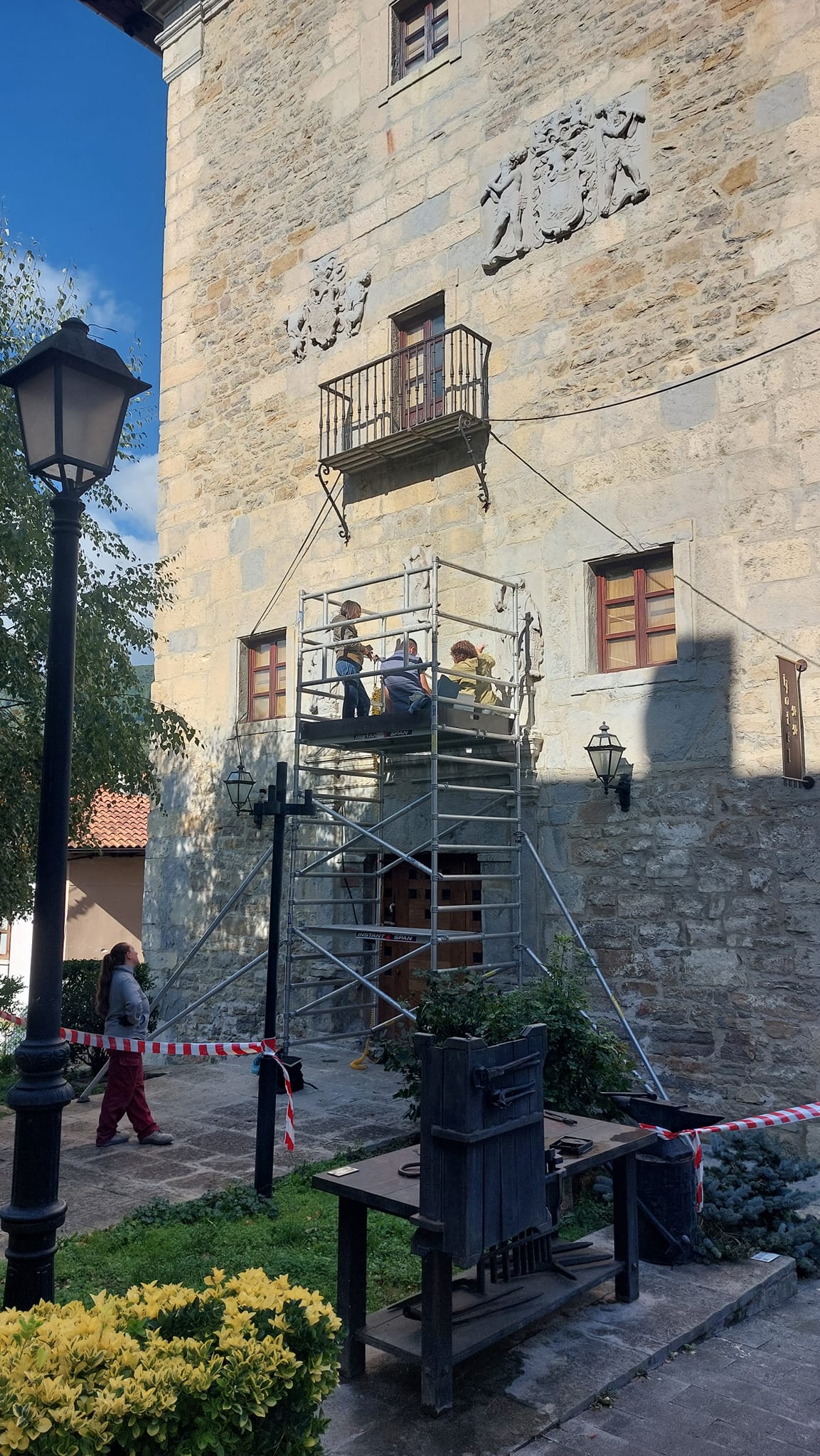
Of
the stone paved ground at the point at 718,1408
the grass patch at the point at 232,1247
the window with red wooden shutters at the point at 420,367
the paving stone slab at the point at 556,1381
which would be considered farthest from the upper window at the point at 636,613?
Result: the stone paved ground at the point at 718,1408

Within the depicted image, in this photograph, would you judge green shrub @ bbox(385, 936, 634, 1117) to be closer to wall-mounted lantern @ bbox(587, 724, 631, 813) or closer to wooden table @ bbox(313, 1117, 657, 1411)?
wooden table @ bbox(313, 1117, 657, 1411)

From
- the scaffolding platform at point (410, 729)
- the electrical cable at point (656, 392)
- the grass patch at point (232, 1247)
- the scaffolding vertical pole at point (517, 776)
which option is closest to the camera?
the grass patch at point (232, 1247)

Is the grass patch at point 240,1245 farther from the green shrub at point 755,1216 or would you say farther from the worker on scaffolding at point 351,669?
the worker on scaffolding at point 351,669

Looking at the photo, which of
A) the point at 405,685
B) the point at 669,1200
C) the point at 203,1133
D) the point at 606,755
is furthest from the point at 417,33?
the point at 669,1200

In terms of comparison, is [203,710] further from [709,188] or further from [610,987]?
[709,188]

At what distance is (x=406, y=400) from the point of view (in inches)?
417

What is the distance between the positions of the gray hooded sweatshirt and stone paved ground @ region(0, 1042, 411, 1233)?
0.77m

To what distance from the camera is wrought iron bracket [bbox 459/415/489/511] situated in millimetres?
9695

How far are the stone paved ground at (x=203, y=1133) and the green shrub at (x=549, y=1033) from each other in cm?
130

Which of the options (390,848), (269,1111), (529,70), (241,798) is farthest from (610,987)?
(529,70)

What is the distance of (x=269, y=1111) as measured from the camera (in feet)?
19.7

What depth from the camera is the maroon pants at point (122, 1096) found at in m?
7.14

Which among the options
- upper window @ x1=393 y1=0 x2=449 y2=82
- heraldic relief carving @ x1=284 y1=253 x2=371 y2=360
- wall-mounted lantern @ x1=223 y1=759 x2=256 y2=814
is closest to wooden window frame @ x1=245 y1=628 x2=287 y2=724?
wall-mounted lantern @ x1=223 y1=759 x2=256 y2=814

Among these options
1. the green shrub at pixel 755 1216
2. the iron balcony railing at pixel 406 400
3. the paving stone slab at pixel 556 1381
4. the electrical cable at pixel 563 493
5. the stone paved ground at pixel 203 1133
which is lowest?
the stone paved ground at pixel 203 1133
